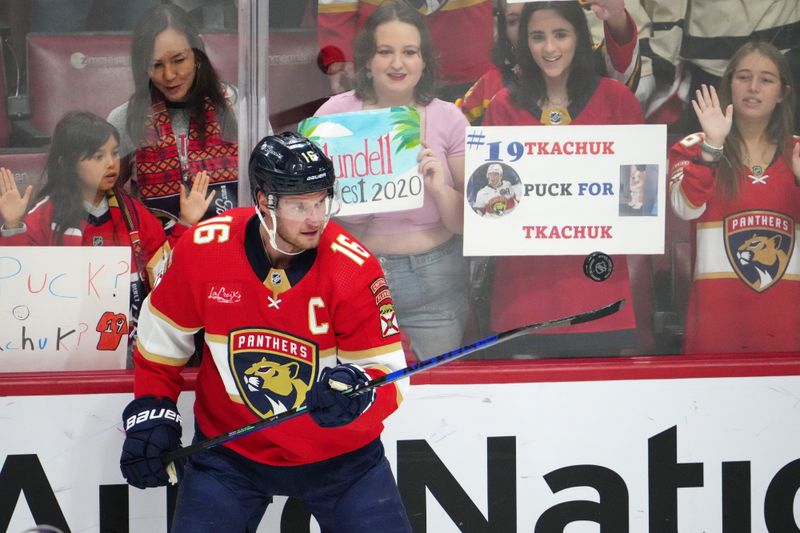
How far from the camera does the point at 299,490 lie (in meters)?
2.51

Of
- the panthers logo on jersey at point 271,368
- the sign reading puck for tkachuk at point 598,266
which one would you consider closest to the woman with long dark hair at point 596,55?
the sign reading puck for tkachuk at point 598,266

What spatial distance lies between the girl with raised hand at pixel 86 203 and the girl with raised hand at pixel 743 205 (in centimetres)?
126

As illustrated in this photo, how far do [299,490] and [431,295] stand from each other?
70 cm

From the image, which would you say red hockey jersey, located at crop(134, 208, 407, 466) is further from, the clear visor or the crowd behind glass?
the crowd behind glass

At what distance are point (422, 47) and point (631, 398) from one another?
1023 millimetres

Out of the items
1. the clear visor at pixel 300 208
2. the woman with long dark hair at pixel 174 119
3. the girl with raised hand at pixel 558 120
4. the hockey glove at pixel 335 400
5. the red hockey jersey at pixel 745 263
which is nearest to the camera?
the hockey glove at pixel 335 400

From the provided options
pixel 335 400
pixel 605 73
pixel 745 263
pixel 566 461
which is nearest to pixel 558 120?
pixel 605 73

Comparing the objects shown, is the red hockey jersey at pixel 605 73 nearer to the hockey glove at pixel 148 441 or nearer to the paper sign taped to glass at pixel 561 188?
the paper sign taped to glass at pixel 561 188

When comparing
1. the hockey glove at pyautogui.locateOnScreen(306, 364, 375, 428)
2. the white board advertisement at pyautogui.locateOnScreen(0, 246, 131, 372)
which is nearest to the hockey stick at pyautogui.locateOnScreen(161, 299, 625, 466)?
the hockey glove at pyautogui.locateOnScreen(306, 364, 375, 428)

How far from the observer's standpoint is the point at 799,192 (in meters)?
3.04

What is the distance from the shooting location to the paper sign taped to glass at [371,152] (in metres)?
2.89

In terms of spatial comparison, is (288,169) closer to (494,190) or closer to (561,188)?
(494,190)

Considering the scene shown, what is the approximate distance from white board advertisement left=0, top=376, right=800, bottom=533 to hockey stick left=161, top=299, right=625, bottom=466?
43cm

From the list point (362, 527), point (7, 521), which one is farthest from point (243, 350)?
point (7, 521)
